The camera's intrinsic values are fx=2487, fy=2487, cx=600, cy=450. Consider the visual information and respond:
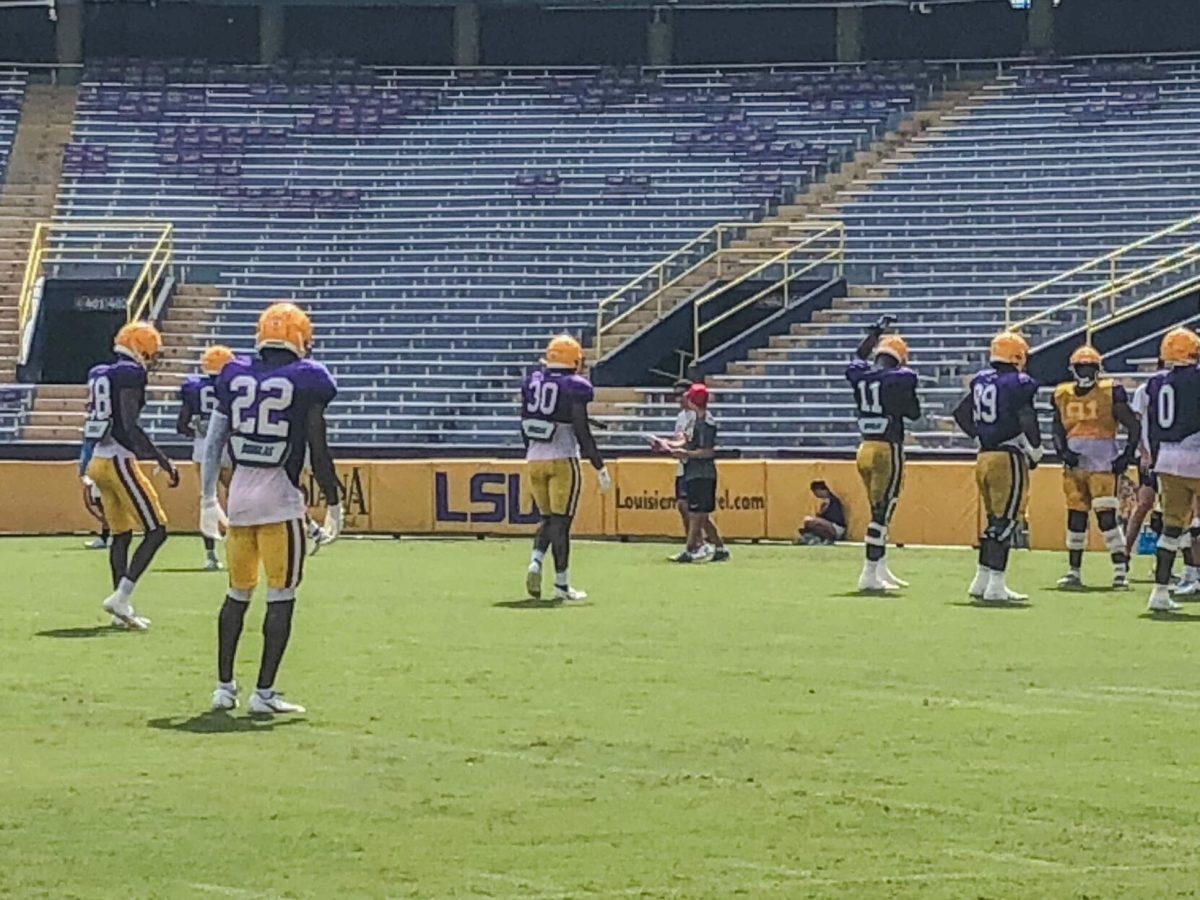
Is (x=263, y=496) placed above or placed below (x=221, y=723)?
above

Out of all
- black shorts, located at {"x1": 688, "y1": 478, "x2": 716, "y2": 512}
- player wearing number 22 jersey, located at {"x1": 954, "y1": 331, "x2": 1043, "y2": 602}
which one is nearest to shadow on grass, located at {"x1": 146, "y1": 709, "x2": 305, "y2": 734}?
player wearing number 22 jersey, located at {"x1": 954, "y1": 331, "x2": 1043, "y2": 602}

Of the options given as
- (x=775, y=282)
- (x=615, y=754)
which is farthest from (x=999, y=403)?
(x=775, y=282)

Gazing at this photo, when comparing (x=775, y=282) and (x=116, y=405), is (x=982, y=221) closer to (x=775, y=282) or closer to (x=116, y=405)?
(x=775, y=282)

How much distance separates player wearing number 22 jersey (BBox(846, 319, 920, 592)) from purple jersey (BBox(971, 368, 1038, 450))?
121 centimetres

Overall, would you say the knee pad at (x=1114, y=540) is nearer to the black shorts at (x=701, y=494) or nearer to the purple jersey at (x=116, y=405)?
the black shorts at (x=701, y=494)

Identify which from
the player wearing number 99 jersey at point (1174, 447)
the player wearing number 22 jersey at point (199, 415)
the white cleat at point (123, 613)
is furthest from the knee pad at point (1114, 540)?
the white cleat at point (123, 613)

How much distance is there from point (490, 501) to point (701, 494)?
572cm

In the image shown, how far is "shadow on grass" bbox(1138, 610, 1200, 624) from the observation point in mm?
17297

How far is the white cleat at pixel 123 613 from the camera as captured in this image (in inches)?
649

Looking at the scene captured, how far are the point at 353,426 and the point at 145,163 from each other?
9.78 metres

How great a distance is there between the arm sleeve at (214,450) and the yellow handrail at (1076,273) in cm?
1965

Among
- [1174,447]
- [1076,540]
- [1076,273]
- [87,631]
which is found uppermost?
[1076,273]

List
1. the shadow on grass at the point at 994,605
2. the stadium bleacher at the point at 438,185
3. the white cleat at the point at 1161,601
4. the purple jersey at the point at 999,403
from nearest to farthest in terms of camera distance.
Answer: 1. the white cleat at the point at 1161,601
2. the shadow on grass at the point at 994,605
3. the purple jersey at the point at 999,403
4. the stadium bleacher at the point at 438,185

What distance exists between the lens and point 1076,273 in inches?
1315
